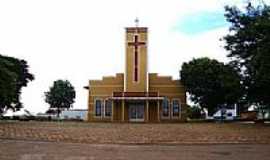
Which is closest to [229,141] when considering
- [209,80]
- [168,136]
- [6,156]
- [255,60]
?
[168,136]

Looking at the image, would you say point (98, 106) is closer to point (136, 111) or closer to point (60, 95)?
point (136, 111)

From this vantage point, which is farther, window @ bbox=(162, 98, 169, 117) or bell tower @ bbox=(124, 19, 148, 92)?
window @ bbox=(162, 98, 169, 117)

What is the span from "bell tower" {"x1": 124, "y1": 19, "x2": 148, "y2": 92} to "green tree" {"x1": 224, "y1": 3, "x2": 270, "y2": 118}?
629 inches

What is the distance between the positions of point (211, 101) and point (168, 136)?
3093 centimetres

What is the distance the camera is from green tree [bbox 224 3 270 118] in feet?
101

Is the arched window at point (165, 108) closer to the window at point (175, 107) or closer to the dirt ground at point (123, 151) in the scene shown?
the window at point (175, 107)

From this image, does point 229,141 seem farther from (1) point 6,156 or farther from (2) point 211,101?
(2) point 211,101

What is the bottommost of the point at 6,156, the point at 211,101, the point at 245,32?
the point at 6,156

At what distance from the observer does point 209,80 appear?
52.1m

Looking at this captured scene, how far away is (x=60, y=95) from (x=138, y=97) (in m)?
35.6

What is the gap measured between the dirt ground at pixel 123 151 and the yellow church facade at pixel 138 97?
31997mm

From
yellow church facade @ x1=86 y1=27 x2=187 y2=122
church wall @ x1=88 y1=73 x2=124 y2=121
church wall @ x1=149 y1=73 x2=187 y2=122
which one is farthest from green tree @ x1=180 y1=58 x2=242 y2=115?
church wall @ x1=88 y1=73 x2=124 y2=121

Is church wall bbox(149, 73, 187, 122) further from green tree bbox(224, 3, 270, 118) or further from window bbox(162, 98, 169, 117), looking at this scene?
green tree bbox(224, 3, 270, 118)

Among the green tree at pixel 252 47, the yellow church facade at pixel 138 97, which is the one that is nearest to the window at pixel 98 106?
the yellow church facade at pixel 138 97
